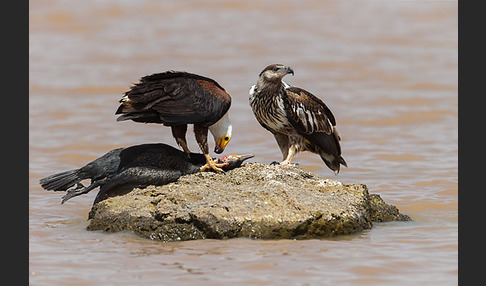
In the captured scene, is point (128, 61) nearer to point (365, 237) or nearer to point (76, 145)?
point (76, 145)

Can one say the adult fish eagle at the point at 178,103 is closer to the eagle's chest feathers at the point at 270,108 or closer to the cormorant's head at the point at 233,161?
the cormorant's head at the point at 233,161

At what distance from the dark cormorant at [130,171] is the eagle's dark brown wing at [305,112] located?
1.21 metres

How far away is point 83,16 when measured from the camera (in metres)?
21.0

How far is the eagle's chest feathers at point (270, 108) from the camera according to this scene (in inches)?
364

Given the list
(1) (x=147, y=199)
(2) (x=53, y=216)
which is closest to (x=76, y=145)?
(2) (x=53, y=216)

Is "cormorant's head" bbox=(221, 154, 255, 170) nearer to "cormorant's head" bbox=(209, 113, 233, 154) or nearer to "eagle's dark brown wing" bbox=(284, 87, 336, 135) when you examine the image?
"cormorant's head" bbox=(209, 113, 233, 154)

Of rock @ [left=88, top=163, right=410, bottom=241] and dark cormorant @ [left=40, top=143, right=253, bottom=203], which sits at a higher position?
dark cormorant @ [left=40, top=143, right=253, bottom=203]

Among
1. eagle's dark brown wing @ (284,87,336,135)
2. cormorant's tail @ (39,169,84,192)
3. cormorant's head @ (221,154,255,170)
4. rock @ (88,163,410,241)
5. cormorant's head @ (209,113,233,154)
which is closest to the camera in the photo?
rock @ (88,163,410,241)

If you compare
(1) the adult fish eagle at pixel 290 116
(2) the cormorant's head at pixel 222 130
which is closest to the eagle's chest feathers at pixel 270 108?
(1) the adult fish eagle at pixel 290 116

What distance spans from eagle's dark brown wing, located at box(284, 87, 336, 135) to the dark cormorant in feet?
3.97

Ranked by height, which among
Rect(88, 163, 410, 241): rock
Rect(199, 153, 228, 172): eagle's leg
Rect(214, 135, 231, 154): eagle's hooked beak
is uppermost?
Rect(214, 135, 231, 154): eagle's hooked beak

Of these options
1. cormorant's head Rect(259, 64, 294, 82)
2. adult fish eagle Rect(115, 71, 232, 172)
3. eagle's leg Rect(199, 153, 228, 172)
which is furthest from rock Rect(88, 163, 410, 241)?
cormorant's head Rect(259, 64, 294, 82)

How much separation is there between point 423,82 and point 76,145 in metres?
7.33

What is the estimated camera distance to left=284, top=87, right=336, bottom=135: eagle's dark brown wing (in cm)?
930
